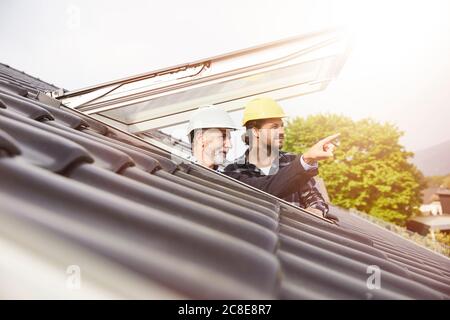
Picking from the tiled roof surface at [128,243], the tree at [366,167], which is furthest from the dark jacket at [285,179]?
the tree at [366,167]

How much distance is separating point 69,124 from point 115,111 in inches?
46.9

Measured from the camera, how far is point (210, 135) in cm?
385

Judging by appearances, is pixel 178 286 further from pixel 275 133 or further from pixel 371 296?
pixel 275 133

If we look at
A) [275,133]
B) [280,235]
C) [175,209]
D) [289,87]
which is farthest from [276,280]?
[275,133]

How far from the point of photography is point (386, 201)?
1038 inches

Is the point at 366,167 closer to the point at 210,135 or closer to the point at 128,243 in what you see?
the point at 210,135

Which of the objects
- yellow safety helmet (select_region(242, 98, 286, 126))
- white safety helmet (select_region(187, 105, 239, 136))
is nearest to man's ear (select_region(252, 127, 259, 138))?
yellow safety helmet (select_region(242, 98, 286, 126))

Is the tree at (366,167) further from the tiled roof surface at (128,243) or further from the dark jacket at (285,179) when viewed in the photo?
the tiled roof surface at (128,243)

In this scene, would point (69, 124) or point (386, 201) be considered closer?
point (69, 124)

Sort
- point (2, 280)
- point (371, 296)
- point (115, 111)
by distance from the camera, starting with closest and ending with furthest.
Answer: point (2, 280)
point (371, 296)
point (115, 111)

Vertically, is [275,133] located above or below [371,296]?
above

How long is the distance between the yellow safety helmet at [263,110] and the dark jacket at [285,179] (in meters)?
0.44

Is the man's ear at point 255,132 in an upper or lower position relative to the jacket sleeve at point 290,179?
upper

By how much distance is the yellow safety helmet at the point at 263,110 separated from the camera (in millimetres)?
3748
